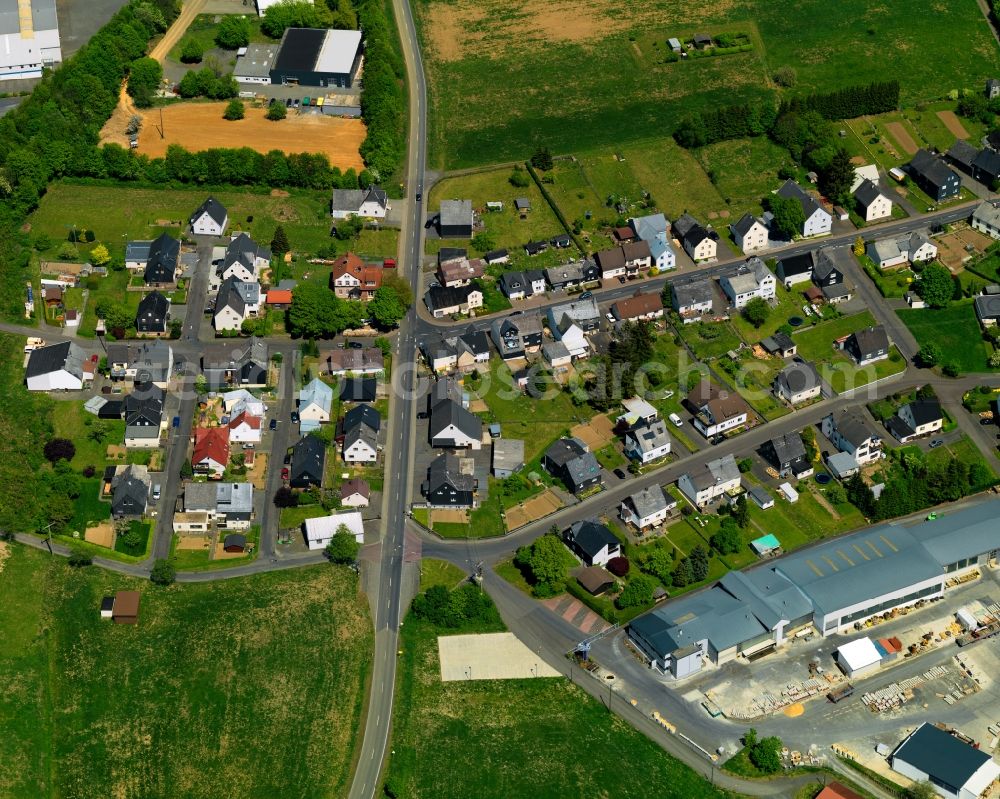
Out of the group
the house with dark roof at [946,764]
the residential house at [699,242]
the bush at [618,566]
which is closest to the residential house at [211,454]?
the bush at [618,566]

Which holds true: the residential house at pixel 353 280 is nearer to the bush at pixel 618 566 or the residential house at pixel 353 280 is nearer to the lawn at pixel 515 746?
the bush at pixel 618 566

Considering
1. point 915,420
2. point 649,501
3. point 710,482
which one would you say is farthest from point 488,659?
point 915,420

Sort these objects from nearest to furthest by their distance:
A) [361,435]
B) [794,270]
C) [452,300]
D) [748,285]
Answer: [361,435] → [452,300] → [748,285] → [794,270]

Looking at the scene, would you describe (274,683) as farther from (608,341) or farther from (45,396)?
(608,341)

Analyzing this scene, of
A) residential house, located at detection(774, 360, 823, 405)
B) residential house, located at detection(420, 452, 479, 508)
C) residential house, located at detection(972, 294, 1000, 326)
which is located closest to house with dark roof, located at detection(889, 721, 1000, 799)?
residential house, located at detection(774, 360, 823, 405)

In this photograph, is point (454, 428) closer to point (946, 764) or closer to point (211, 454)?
point (211, 454)

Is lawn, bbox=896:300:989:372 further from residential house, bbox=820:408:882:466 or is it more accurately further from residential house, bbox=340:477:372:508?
residential house, bbox=340:477:372:508
